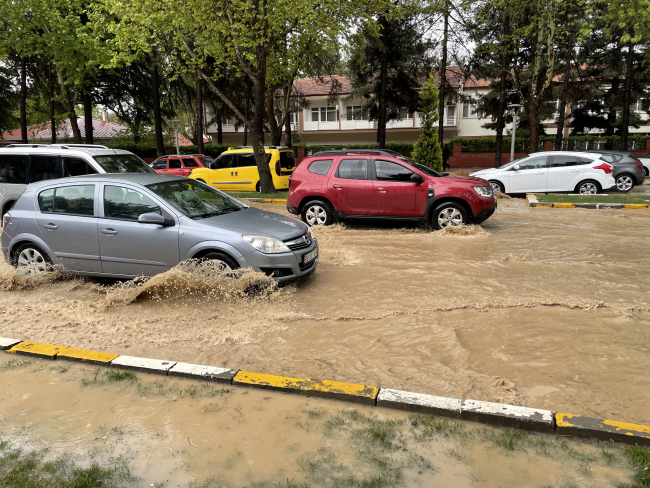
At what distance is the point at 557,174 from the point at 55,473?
15973 mm

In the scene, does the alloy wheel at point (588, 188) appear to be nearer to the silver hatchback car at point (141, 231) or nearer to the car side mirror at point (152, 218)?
the silver hatchback car at point (141, 231)

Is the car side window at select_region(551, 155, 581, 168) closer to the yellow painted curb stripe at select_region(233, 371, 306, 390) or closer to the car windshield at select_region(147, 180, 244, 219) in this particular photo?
the car windshield at select_region(147, 180, 244, 219)

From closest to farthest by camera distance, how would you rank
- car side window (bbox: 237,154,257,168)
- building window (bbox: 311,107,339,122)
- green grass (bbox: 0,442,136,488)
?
green grass (bbox: 0,442,136,488), car side window (bbox: 237,154,257,168), building window (bbox: 311,107,339,122)

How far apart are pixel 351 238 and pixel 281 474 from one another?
7286 millimetres

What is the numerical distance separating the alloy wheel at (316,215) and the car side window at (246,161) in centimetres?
804

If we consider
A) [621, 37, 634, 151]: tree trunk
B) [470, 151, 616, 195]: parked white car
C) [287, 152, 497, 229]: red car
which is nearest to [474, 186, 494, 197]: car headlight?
[287, 152, 497, 229]: red car

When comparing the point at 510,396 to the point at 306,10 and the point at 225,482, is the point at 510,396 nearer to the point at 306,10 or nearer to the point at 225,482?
the point at 225,482

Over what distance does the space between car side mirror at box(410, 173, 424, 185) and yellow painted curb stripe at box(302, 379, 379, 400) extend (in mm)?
6838

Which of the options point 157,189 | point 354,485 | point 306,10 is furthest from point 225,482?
point 306,10

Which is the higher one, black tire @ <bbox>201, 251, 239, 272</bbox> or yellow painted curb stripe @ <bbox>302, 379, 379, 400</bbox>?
black tire @ <bbox>201, 251, 239, 272</bbox>

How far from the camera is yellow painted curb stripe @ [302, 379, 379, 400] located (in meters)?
3.70

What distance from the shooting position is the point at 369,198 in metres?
10.4

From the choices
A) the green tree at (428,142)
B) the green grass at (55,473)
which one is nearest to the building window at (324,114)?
the green tree at (428,142)

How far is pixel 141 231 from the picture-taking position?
6.12 metres
